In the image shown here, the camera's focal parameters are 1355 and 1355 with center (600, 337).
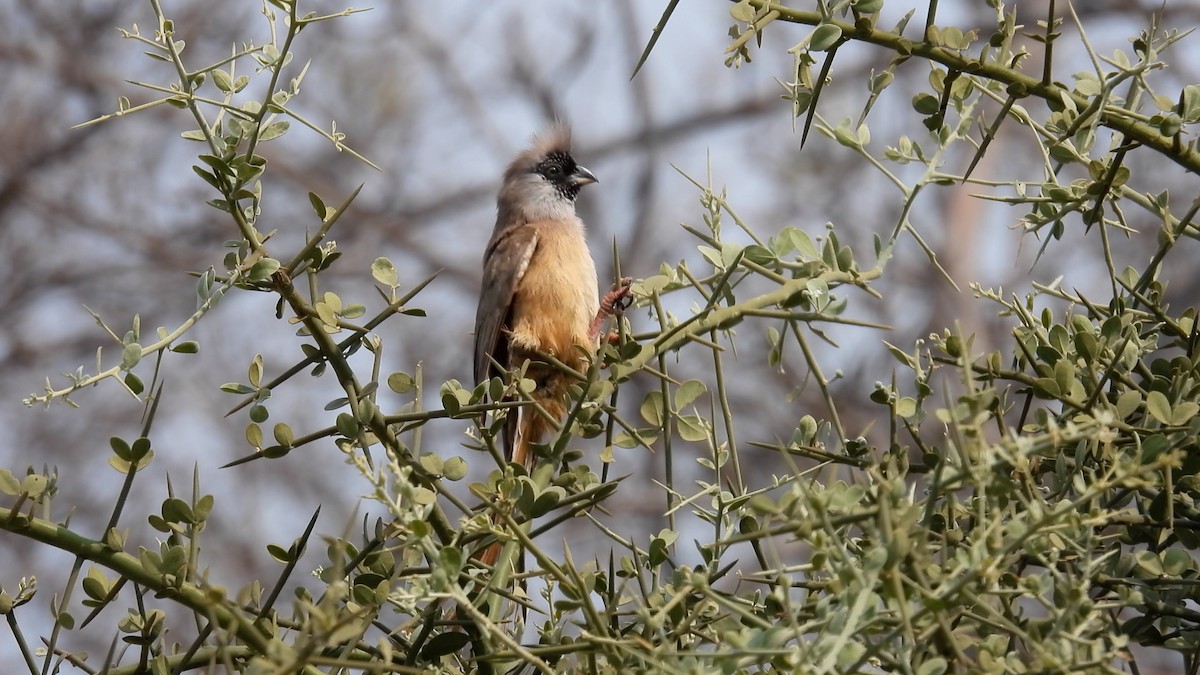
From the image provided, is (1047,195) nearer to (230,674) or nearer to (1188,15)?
(230,674)

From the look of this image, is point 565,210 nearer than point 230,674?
No

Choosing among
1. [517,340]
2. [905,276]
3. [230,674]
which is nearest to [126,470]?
[230,674]

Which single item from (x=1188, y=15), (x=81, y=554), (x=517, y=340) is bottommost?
(x=81, y=554)

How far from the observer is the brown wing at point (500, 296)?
5.31m

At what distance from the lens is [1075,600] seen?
145 cm

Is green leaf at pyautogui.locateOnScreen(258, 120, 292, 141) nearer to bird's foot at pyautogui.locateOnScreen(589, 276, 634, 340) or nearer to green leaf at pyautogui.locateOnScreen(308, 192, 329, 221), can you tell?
green leaf at pyautogui.locateOnScreen(308, 192, 329, 221)

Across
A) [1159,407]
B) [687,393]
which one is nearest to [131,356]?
[687,393]

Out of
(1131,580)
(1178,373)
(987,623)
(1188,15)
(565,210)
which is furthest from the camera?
(1188,15)

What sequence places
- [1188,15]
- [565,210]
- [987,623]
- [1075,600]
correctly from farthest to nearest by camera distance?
[1188,15]
[565,210]
[987,623]
[1075,600]

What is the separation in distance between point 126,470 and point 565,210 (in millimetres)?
4369

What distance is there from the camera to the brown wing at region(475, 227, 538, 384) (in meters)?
5.31

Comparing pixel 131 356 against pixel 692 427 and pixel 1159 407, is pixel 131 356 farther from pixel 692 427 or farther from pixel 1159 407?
pixel 1159 407

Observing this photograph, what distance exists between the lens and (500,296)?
5332 millimetres

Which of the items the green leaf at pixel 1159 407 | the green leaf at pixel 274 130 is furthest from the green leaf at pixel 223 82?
the green leaf at pixel 1159 407
